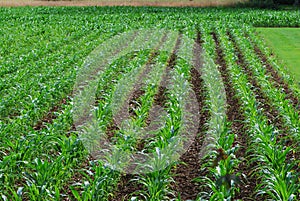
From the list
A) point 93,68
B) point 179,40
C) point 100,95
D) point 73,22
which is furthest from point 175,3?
point 100,95

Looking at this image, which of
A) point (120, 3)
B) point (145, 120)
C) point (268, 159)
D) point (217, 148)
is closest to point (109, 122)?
point (145, 120)

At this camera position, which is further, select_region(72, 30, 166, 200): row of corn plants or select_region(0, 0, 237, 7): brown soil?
select_region(0, 0, 237, 7): brown soil

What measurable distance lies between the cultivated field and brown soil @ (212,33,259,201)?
0.07 ft

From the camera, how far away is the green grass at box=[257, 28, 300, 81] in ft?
48.9

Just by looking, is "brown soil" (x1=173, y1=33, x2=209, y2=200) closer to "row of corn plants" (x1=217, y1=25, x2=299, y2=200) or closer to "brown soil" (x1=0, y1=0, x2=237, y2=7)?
"row of corn plants" (x1=217, y1=25, x2=299, y2=200)

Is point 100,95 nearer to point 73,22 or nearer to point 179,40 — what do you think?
point 179,40

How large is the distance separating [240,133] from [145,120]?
177 centimetres

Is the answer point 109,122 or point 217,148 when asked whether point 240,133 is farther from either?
point 109,122

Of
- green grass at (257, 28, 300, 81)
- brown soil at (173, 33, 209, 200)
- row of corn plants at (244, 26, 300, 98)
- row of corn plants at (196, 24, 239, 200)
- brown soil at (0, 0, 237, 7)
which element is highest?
row of corn plants at (196, 24, 239, 200)

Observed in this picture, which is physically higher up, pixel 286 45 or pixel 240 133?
pixel 240 133

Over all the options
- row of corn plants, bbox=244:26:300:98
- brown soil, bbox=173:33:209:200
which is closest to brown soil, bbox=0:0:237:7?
row of corn plants, bbox=244:26:300:98

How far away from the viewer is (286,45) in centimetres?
1880

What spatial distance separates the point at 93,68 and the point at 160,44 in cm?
530

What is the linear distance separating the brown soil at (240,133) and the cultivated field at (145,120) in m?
0.02
